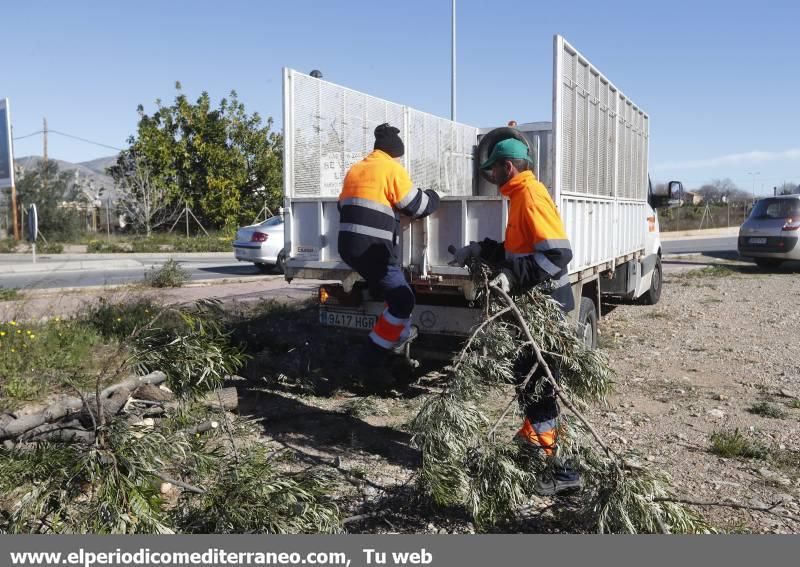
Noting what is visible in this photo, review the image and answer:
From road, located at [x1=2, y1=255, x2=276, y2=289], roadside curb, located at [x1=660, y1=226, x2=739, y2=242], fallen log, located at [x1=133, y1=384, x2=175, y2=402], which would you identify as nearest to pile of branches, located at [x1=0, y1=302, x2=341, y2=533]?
fallen log, located at [x1=133, y1=384, x2=175, y2=402]

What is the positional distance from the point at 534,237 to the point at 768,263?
14.9 metres

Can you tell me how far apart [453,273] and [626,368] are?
9.24 ft

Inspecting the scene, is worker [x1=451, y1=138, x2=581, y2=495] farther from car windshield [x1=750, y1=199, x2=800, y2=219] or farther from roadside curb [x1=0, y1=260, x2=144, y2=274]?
car windshield [x1=750, y1=199, x2=800, y2=219]

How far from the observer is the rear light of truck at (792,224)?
1530 cm

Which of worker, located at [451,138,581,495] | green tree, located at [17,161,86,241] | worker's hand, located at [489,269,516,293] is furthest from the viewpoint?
green tree, located at [17,161,86,241]

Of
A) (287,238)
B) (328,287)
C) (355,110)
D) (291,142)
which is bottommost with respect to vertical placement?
(328,287)

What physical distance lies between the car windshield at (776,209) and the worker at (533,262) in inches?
547

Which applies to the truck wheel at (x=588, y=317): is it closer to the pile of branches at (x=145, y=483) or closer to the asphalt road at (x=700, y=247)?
the pile of branches at (x=145, y=483)

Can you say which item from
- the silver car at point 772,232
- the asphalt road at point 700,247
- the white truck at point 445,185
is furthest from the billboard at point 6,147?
the asphalt road at point 700,247

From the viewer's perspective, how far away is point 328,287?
597 cm

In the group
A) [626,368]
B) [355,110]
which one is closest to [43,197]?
[355,110]

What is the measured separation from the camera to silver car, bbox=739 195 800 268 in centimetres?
1537

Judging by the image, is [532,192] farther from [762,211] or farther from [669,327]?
[762,211]

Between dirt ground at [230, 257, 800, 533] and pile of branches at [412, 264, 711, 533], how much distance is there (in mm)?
264
